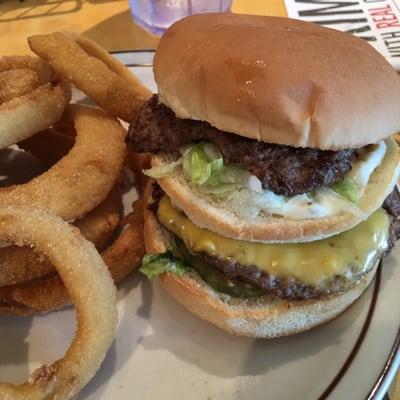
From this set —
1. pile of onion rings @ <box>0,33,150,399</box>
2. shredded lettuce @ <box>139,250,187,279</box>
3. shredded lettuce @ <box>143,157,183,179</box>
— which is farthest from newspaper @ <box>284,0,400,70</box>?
shredded lettuce @ <box>139,250,187,279</box>

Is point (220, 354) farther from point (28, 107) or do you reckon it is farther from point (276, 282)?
point (28, 107)

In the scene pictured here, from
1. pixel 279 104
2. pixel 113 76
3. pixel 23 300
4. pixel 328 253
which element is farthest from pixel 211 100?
pixel 23 300

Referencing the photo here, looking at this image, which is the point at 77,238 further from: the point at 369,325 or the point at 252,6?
the point at 252,6

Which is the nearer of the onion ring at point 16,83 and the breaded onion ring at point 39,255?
the breaded onion ring at point 39,255

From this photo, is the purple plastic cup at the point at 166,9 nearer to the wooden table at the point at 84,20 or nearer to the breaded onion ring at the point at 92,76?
the wooden table at the point at 84,20

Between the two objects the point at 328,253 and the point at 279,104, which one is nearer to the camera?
the point at 279,104

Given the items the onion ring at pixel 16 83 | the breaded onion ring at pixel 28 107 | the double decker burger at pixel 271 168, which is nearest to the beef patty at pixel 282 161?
the double decker burger at pixel 271 168
